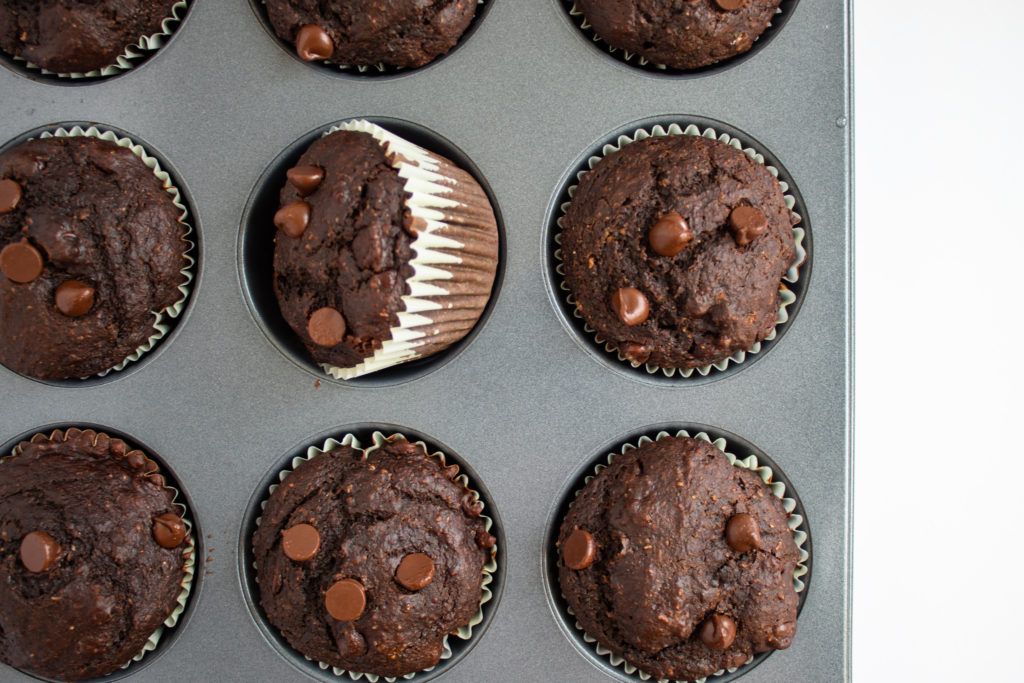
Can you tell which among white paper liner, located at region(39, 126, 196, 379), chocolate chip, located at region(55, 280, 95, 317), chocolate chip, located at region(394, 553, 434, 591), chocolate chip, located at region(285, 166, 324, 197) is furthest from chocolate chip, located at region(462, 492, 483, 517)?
chocolate chip, located at region(55, 280, 95, 317)

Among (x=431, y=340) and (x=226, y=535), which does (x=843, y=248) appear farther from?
(x=226, y=535)

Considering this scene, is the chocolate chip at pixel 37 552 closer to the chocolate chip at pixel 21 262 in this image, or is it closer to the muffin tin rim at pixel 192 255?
the muffin tin rim at pixel 192 255

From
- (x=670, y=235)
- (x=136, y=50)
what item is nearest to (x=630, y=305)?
(x=670, y=235)

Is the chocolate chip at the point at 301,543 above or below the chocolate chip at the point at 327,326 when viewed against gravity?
below

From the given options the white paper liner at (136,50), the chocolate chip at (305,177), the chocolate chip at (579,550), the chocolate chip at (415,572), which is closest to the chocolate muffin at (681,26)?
the chocolate chip at (305,177)

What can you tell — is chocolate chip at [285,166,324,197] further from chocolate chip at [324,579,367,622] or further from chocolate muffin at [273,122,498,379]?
chocolate chip at [324,579,367,622]

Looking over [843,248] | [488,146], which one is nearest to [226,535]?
[488,146]

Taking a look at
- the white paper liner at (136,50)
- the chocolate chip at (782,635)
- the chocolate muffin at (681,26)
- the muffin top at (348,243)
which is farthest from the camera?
the white paper liner at (136,50)
